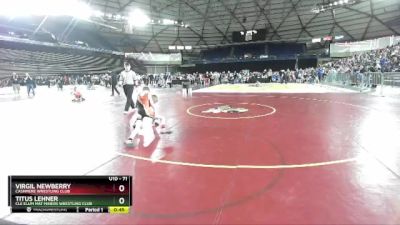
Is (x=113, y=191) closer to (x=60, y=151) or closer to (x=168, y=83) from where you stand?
(x=60, y=151)

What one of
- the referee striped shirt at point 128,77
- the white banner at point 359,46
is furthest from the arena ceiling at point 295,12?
the referee striped shirt at point 128,77

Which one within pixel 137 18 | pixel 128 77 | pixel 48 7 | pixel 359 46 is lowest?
pixel 128 77

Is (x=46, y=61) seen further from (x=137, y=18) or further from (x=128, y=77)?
(x=128, y=77)

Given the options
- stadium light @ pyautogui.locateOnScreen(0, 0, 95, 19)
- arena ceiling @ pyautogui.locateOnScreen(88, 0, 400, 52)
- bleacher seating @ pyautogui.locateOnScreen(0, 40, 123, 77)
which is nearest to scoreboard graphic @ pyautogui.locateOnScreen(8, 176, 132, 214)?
stadium light @ pyautogui.locateOnScreen(0, 0, 95, 19)

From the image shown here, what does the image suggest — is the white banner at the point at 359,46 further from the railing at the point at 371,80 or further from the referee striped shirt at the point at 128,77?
the referee striped shirt at the point at 128,77

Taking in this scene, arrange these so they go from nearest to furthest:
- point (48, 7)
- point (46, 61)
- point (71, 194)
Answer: point (71, 194)
point (48, 7)
point (46, 61)

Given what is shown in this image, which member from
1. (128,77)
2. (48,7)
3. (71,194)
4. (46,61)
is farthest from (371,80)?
(46,61)

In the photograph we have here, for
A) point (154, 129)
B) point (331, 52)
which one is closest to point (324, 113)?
point (154, 129)

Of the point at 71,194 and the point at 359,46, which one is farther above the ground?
the point at 359,46

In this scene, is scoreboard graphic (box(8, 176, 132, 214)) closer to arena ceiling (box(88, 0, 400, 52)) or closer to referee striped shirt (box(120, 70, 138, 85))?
referee striped shirt (box(120, 70, 138, 85))

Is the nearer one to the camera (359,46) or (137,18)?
(137,18)

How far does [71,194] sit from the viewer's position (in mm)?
3201

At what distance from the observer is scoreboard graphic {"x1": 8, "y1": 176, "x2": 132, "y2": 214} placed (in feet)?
10.4

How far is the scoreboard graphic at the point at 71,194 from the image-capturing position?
10.4 feet
